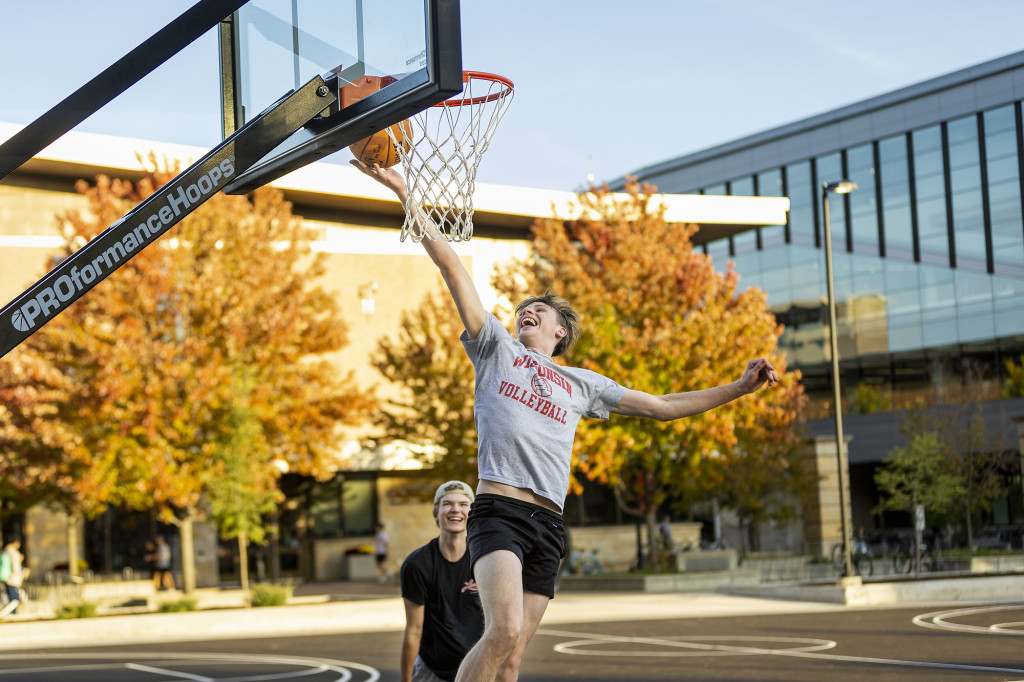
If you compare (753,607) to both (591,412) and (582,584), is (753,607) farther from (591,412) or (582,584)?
(591,412)

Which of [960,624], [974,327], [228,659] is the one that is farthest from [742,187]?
[228,659]

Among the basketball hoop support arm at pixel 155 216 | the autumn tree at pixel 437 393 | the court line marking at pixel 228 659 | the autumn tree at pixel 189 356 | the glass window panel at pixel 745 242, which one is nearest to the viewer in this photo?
the basketball hoop support arm at pixel 155 216

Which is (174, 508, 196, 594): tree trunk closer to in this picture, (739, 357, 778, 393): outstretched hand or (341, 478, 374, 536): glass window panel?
(341, 478, 374, 536): glass window panel

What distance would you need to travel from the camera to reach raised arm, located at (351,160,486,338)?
191 inches

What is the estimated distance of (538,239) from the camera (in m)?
29.7

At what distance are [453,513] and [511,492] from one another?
71.3 inches

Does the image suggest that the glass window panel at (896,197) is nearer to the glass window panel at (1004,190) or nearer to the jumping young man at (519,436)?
the glass window panel at (1004,190)

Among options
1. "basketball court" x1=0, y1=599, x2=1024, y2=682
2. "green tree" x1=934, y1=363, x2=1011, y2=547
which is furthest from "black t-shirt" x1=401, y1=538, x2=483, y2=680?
"green tree" x1=934, y1=363, x2=1011, y2=547

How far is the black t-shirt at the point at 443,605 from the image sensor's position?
6.40 metres

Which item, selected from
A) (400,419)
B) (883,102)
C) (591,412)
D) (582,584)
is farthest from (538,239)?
(883,102)

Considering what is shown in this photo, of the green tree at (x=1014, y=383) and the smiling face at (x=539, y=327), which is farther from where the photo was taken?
the green tree at (x=1014, y=383)

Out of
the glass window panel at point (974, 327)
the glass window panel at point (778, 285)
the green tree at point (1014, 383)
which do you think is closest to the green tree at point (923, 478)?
the green tree at point (1014, 383)

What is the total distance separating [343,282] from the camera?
127 ft

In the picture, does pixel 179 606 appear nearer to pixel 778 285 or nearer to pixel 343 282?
pixel 343 282
